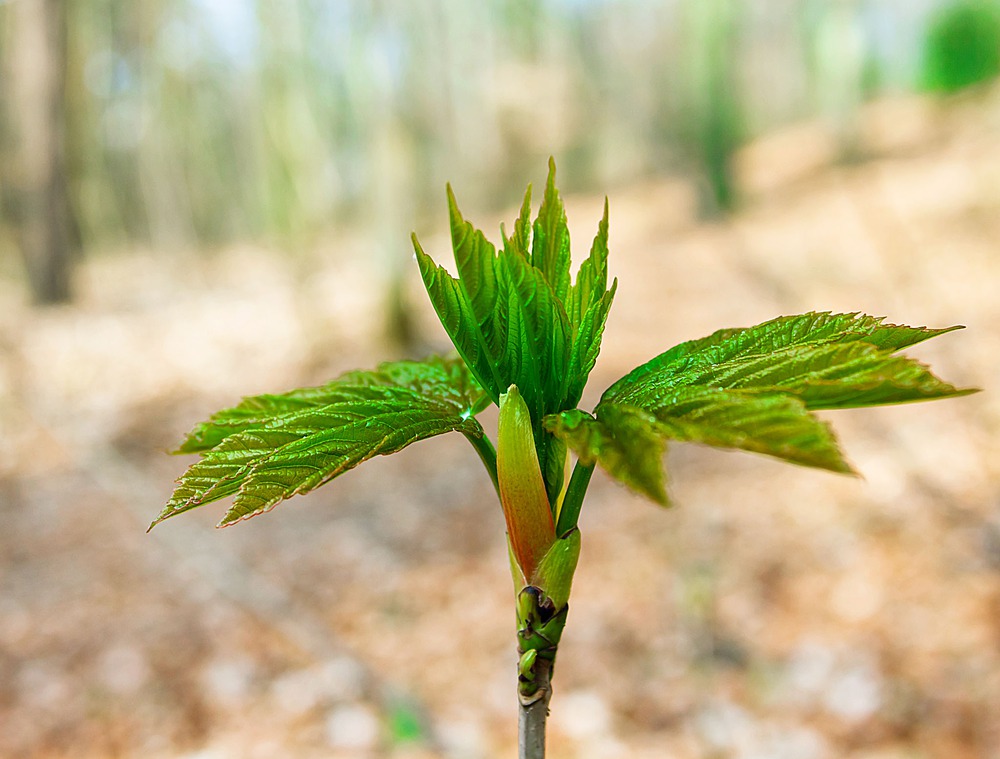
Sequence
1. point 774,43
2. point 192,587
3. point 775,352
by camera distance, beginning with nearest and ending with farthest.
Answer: point 775,352 < point 192,587 < point 774,43

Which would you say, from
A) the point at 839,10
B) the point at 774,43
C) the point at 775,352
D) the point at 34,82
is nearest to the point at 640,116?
the point at 774,43

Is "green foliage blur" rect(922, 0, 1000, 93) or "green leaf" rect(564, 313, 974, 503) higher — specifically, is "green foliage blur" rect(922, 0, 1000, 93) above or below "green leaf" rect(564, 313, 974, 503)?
above

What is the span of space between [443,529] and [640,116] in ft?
81.2

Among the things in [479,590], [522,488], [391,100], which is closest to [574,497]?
[522,488]

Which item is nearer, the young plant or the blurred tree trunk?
the young plant

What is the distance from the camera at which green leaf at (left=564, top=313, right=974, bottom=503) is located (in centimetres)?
51

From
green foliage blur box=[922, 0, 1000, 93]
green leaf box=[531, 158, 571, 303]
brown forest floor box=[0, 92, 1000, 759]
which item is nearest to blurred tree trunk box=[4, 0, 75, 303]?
brown forest floor box=[0, 92, 1000, 759]

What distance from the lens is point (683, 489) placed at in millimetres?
4348

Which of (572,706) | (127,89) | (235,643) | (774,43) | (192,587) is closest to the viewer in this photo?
(572,706)

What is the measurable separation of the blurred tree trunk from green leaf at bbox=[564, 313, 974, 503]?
1031 centimetres

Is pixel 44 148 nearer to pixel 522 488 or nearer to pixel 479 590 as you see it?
pixel 479 590

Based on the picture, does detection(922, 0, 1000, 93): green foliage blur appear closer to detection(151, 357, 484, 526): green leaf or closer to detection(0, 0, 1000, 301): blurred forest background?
detection(0, 0, 1000, 301): blurred forest background

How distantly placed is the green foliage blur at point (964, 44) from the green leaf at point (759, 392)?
16157 mm

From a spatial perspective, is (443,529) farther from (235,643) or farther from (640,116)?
(640,116)
